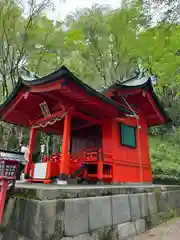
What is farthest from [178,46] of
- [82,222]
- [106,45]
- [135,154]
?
[82,222]

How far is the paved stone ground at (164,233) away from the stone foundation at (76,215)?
0.15 m

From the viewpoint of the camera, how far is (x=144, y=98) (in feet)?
26.4

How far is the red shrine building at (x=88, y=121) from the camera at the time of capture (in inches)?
203

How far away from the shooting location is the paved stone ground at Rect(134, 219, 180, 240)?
3.98m

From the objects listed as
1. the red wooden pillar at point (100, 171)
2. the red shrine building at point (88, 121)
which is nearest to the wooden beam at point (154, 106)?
the red shrine building at point (88, 121)

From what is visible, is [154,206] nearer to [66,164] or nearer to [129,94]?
[66,164]

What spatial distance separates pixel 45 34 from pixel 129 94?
6119mm

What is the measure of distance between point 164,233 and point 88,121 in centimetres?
424

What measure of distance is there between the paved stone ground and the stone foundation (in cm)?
15

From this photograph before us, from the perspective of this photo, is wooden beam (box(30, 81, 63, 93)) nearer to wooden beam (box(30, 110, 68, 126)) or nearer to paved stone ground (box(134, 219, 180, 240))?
wooden beam (box(30, 110, 68, 126))

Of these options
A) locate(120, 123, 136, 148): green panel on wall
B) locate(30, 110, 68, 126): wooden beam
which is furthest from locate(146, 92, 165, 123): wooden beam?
locate(30, 110, 68, 126): wooden beam

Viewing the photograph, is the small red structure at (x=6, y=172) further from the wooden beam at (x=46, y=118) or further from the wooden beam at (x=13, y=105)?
the wooden beam at (x=13, y=105)

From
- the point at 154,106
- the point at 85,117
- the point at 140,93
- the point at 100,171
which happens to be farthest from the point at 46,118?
the point at 154,106

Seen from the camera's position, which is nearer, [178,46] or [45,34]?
[45,34]
